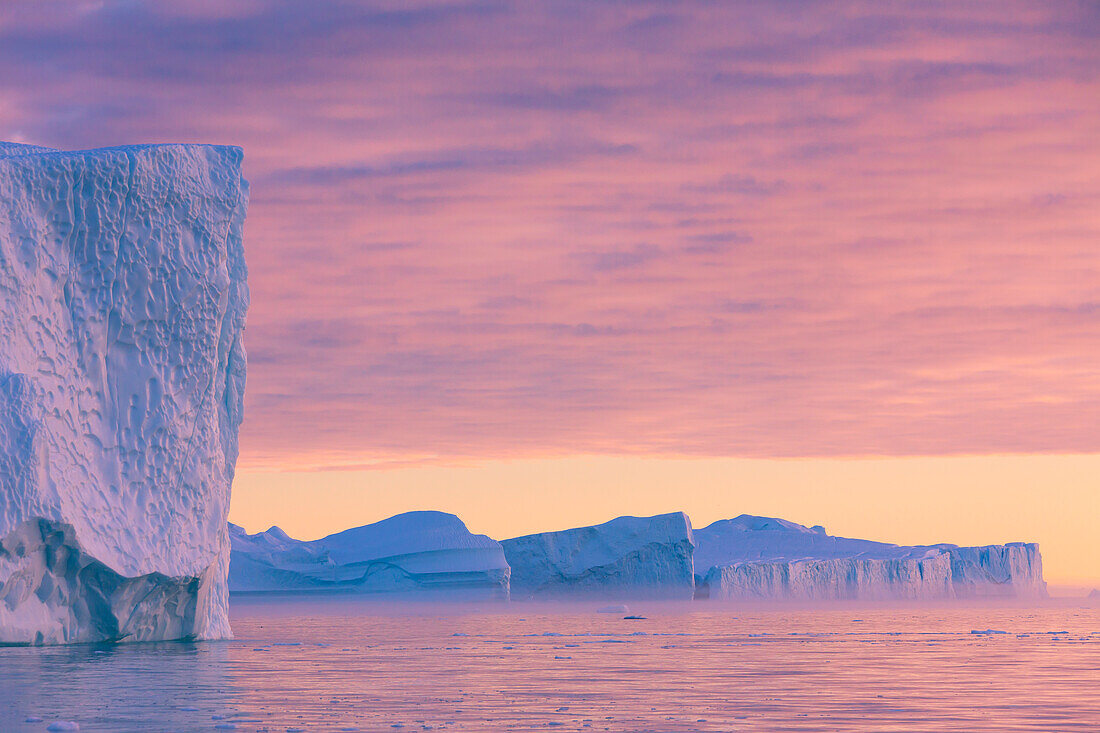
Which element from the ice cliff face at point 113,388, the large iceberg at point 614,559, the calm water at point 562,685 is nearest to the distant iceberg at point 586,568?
the large iceberg at point 614,559

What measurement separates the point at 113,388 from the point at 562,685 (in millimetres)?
10419

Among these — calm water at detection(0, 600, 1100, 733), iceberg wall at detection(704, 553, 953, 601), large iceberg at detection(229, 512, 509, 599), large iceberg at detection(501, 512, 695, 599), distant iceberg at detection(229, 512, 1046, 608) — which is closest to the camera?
calm water at detection(0, 600, 1100, 733)

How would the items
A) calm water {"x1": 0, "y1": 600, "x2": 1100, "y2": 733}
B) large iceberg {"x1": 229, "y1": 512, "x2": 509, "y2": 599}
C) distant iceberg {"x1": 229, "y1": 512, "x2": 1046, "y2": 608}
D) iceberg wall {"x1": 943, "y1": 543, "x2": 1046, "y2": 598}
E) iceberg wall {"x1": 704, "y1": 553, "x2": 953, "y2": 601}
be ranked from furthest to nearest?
iceberg wall {"x1": 943, "y1": 543, "x2": 1046, "y2": 598} < iceberg wall {"x1": 704, "y1": 553, "x2": 953, "y2": 601} < distant iceberg {"x1": 229, "y1": 512, "x2": 1046, "y2": 608} < large iceberg {"x1": 229, "y1": 512, "x2": 509, "y2": 599} < calm water {"x1": 0, "y1": 600, "x2": 1100, "y2": 733}

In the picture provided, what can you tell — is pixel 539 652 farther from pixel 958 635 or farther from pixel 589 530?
pixel 589 530

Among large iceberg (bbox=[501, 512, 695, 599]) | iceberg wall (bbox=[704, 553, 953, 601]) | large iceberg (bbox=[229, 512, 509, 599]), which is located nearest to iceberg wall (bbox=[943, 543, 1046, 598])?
iceberg wall (bbox=[704, 553, 953, 601])

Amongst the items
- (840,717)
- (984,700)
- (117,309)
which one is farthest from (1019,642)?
(117,309)

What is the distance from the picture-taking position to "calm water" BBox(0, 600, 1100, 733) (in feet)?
33.2

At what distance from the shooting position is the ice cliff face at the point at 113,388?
61.6 feet

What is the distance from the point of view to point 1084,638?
2517 centimetres

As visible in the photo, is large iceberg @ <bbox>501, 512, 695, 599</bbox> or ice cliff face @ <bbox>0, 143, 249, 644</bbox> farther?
large iceberg @ <bbox>501, 512, 695, 599</bbox>

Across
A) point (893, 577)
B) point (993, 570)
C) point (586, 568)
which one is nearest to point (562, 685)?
point (586, 568)

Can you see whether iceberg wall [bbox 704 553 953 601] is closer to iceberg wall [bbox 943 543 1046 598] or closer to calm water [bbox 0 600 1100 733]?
iceberg wall [bbox 943 543 1046 598]

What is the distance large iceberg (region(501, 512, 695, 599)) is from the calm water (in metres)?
39.2

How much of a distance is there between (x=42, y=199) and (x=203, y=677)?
9.38m
